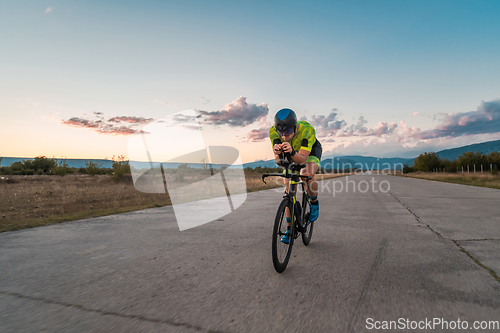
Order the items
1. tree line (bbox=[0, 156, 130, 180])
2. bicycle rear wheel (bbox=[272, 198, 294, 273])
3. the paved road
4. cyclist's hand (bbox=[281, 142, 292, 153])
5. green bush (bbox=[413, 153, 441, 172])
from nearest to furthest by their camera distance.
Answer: the paved road → bicycle rear wheel (bbox=[272, 198, 294, 273]) → cyclist's hand (bbox=[281, 142, 292, 153]) → tree line (bbox=[0, 156, 130, 180]) → green bush (bbox=[413, 153, 441, 172])

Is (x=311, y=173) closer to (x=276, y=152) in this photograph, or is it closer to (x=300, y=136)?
(x=300, y=136)

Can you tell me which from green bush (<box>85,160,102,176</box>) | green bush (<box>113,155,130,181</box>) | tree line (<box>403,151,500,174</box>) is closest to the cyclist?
green bush (<box>113,155,130,181</box>)

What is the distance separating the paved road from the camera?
7.59ft

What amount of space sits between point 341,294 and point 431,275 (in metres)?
1.31

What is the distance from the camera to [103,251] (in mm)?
4410

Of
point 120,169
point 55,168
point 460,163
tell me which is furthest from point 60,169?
point 460,163

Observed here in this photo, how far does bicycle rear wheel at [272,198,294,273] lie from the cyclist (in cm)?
7

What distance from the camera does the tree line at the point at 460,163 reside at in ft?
237

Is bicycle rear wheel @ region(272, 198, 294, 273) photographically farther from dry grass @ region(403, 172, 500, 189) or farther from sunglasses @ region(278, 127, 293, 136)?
dry grass @ region(403, 172, 500, 189)

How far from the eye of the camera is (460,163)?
86.8 meters

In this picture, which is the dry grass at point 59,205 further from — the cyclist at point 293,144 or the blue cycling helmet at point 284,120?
the blue cycling helmet at point 284,120

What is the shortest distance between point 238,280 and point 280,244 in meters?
0.68

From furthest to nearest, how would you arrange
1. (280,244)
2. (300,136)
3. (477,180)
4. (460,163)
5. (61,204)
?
(460,163), (477,180), (61,204), (300,136), (280,244)

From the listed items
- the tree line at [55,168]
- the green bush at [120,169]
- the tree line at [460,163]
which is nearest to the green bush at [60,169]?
the tree line at [55,168]
